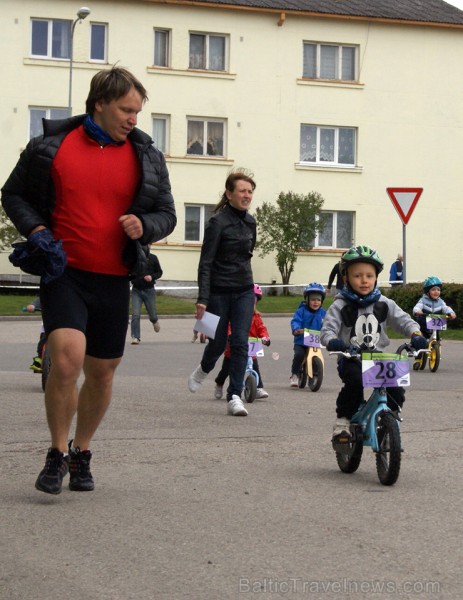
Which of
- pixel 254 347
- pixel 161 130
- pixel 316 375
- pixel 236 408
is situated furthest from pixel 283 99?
pixel 236 408

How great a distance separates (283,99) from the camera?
46.3 m

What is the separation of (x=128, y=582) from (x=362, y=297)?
3.31 metres

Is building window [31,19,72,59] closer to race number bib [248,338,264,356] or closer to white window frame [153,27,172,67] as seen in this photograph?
white window frame [153,27,172,67]

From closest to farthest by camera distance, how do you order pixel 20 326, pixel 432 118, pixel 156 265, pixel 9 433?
pixel 156 265
pixel 9 433
pixel 20 326
pixel 432 118

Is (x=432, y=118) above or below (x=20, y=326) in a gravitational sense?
above

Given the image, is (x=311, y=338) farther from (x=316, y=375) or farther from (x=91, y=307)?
(x=91, y=307)

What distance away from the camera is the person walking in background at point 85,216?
6.70 m

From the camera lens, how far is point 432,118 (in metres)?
47.6

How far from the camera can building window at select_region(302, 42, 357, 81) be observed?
4678 cm

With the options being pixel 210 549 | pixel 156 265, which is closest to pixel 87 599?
pixel 210 549

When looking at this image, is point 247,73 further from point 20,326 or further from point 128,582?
point 128,582

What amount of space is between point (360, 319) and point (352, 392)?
17.7 inches

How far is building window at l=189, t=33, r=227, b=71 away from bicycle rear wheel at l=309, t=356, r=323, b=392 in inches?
1261

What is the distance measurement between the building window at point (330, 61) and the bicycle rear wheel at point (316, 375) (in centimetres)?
3313
